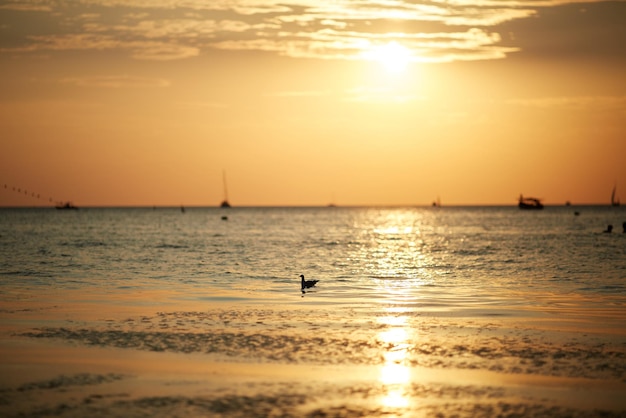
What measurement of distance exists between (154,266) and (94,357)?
34118mm

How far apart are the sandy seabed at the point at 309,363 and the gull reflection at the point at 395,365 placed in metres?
0.05

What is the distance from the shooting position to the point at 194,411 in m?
15.0

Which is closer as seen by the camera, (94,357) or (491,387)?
(491,387)

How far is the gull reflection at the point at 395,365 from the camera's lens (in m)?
15.9

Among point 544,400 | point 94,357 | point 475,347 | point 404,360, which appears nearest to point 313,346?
point 404,360

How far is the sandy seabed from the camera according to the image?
50.6ft

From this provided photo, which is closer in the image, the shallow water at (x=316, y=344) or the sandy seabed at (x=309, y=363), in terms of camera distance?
the sandy seabed at (x=309, y=363)

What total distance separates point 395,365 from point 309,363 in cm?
218

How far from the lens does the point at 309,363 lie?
63.0 feet

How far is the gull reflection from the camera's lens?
52.3ft

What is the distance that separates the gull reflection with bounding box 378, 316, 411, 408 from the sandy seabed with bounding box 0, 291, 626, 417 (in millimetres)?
46

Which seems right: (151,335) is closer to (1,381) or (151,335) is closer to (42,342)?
(42,342)

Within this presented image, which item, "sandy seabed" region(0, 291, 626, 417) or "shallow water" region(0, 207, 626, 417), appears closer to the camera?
"sandy seabed" region(0, 291, 626, 417)

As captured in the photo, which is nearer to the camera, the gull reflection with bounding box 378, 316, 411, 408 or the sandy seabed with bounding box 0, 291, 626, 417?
the sandy seabed with bounding box 0, 291, 626, 417
